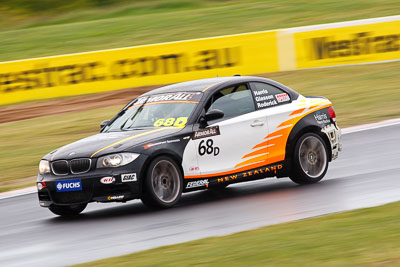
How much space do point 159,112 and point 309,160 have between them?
87.5 inches

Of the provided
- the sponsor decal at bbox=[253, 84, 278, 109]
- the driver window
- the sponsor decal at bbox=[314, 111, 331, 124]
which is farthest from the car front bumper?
the sponsor decal at bbox=[314, 111, 331, 124]

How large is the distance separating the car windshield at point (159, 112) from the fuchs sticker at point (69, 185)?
1185 mm

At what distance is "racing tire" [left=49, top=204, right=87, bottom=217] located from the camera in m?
9.99

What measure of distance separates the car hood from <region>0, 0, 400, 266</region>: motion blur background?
2.73 ft

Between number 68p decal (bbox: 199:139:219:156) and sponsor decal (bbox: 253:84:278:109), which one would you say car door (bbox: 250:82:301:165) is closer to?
sponsor decal (bbox: 253:84:278:109)

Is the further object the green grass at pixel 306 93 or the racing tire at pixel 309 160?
the green grass at pixel 306 93

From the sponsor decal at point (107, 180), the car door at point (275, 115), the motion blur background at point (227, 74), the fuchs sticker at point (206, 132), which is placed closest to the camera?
the motion blur background at point (227, 74)

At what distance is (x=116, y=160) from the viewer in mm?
9297

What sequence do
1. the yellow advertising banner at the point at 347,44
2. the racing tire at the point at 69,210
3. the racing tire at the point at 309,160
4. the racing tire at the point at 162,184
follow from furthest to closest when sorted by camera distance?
the yellow advertising banner at the point at 347,44 → the racing tire at the point at 309,160 → the racing tire at the point at 69,210 → the racing tire at the point at 162,184

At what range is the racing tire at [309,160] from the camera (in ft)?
35.3

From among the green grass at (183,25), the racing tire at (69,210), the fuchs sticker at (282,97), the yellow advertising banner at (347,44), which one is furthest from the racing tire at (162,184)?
the green grass at (183,25)

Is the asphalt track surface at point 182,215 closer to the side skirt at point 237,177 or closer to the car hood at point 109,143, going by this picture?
the side skirt at point 237,177

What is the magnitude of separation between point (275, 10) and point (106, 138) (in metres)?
24.8

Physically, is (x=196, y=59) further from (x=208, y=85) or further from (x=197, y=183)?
(x=197, y=183)
